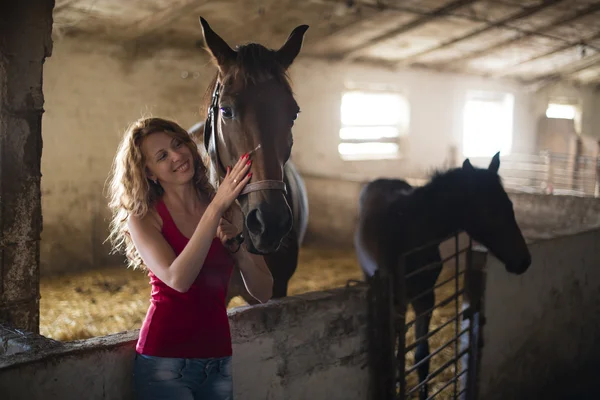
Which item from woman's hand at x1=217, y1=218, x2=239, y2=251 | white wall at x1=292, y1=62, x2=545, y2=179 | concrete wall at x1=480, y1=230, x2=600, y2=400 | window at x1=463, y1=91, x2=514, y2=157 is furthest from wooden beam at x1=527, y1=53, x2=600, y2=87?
woman's hand at x1=217, y1=218, x2=239, y2=251

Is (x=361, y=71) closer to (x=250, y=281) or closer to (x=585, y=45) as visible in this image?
(x=585, y=45)

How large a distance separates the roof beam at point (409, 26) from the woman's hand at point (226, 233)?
598cm

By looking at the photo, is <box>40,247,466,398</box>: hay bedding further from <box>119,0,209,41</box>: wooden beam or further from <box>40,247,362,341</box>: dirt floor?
<box>119,0,209,41</box>: wooden beam

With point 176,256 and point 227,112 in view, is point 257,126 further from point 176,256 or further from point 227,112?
point 176,256

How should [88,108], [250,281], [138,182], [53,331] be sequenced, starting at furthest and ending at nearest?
[88,108], [53,331], [250,281], [138,182]

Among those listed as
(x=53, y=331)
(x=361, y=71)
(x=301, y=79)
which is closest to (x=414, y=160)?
(x=361, y=71)

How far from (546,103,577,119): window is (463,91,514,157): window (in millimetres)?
1727

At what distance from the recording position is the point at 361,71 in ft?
30.2

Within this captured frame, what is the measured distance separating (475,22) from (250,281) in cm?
694

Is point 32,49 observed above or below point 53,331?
above

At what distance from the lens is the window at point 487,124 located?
38.3ft

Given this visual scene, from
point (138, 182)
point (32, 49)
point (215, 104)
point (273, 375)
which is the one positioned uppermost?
point (32, 49)

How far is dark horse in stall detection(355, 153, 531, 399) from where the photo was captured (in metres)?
3.07

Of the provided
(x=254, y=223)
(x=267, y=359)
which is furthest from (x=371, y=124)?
(x=254, y=223)
